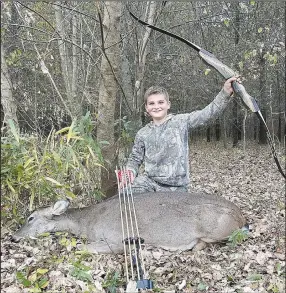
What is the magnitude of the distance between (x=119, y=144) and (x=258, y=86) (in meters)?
13.4

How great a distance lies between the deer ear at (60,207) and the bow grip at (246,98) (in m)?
2.10

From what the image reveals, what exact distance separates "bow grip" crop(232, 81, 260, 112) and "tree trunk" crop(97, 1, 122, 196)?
5.22ft

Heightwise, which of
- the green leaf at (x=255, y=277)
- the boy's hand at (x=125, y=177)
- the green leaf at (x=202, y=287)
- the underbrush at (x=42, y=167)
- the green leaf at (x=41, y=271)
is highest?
the underbrush at (x=42, y=167)

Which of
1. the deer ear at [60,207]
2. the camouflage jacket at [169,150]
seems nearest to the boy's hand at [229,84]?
the camouflage jacket at [169,150]

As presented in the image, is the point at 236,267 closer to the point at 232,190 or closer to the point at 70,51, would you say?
the point at 232,190

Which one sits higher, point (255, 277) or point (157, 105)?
point (157, 105)

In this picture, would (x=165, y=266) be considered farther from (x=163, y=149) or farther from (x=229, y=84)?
(x=229, y=84)

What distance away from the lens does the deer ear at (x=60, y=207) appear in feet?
15.1

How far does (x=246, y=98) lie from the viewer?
3.86 m

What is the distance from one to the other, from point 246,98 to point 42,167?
6.39ft

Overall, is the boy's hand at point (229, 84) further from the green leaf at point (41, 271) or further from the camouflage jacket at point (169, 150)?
the green leaf at point (41, 271)

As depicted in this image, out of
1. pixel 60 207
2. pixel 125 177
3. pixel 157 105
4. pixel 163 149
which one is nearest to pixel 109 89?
pixel 157 105

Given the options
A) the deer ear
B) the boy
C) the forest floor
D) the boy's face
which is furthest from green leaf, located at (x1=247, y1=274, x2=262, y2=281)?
the boy's face

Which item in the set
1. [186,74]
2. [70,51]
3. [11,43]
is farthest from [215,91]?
[11,43]
